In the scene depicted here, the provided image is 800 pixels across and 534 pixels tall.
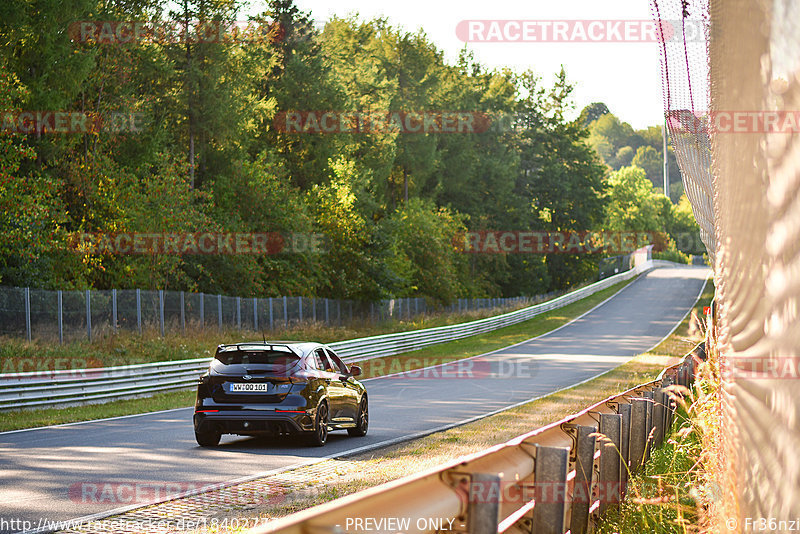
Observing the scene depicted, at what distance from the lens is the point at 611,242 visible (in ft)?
435

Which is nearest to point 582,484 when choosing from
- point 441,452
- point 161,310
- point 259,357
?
point 441,452

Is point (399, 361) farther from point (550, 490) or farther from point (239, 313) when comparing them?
point (550, 490)

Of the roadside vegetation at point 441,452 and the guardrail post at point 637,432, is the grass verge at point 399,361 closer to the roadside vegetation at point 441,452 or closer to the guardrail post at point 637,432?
the roadside vegetation at point 441,452

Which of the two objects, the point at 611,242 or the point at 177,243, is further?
the point at 611,242

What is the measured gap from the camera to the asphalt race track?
394 inches

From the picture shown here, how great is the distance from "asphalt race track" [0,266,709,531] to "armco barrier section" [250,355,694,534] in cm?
450

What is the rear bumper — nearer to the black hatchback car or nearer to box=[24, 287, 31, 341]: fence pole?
the black hatchback car

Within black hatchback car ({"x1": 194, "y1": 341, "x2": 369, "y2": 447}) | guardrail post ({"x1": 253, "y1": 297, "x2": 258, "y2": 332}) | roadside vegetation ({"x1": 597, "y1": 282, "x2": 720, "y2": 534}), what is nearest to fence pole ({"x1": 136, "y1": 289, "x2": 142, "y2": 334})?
guardrail post ({"x1": 253, "y1": 297, "x2": 258, "y2": 332})

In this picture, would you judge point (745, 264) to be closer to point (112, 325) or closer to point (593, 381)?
point (593, 381)

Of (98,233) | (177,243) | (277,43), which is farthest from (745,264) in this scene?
(277,43)

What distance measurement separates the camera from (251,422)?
542 inches

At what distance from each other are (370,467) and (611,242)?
12460 centimetres

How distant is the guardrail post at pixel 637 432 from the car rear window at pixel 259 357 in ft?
20.7

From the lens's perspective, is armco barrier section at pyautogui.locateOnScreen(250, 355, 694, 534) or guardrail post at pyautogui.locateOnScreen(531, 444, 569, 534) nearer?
armco barrier section at pyautogui.locateOnScreen(250, 355, 694, 534)
